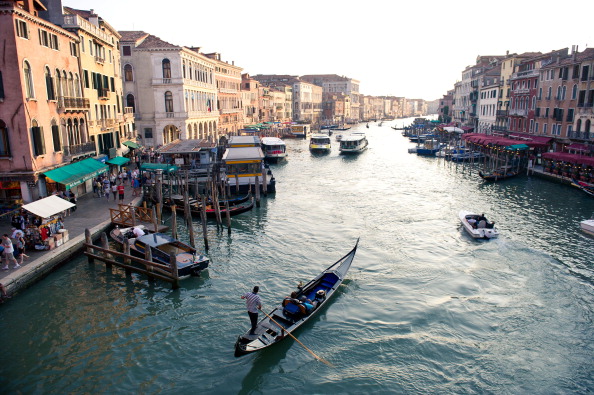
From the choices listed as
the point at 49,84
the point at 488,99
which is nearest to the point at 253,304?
the point at 49,84

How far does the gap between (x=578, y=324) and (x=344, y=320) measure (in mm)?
7123

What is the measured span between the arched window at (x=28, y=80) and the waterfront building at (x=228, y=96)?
3979 centimetres

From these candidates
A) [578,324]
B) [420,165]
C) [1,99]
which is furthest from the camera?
[420,165]

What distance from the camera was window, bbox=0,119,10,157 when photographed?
19094 millimetres

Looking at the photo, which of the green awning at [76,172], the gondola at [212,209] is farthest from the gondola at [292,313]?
the green awning at [76,172]

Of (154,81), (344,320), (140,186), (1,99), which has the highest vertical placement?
(154,81)

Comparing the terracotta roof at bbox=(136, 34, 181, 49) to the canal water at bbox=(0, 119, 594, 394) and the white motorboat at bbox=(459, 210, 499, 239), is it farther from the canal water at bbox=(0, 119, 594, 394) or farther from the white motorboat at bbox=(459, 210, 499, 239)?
the white motorboat at bbox=(459, 210, 499, 239)

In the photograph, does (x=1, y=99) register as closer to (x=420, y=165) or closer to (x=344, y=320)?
(x=344, y=320)

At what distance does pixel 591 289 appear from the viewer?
1508 cm

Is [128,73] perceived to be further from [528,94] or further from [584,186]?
[528,94]

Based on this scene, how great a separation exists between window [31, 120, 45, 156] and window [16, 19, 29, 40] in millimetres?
3855

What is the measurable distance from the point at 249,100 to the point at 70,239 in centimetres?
6496

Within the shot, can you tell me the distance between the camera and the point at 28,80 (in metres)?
19.5

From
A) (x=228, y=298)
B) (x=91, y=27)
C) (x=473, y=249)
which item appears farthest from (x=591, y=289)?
(x=91, y=27)
